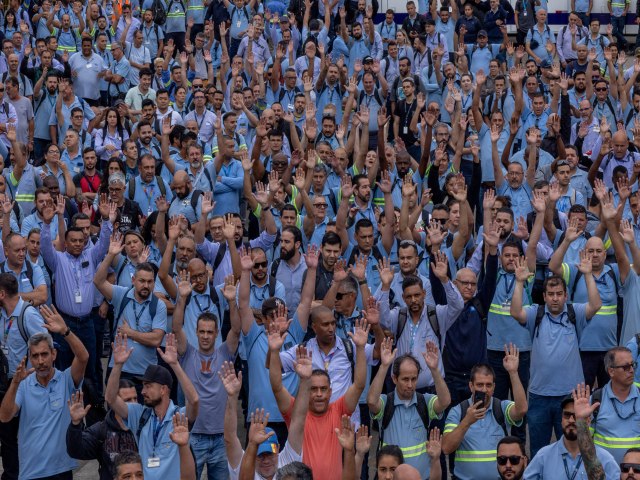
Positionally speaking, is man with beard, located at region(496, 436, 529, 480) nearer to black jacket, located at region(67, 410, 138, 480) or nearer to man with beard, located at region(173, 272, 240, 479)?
man with beard, located at region(173, 272, 240, 479)

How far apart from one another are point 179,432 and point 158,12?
14.5 meters

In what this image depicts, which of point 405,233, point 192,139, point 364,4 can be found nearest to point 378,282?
point 405,233

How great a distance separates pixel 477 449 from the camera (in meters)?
8.44

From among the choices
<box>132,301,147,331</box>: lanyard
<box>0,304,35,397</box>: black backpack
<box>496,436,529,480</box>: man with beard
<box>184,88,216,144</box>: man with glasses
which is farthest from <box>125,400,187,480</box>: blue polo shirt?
<box>184,88,216,144</box>: man with glasses

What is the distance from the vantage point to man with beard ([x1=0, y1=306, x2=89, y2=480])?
8.60 meters

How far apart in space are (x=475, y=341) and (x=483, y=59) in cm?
1035

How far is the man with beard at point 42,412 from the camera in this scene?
8.60 metres

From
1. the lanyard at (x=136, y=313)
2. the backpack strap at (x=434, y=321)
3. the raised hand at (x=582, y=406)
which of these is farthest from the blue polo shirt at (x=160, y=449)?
the raised hand at (x=582, y=406)

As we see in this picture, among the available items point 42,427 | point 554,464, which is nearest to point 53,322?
point 42,427

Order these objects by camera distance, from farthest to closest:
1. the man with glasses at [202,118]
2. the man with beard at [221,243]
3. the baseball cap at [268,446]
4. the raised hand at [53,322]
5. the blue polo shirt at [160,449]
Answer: the man with glasses at [202,118]
the man with beard at [221,243]
the raised hand at [53,322]
the blue polo shirt at [160,449]
the baseball cap at [268,446]

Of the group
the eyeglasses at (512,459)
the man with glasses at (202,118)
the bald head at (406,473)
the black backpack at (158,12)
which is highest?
the black backpack at (158,12)

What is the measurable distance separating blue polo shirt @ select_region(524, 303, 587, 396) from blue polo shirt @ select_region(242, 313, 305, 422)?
2077 mm

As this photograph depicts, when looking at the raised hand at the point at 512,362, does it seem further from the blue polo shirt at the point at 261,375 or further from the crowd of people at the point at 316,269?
the blue polo shirt at the point at 261,375

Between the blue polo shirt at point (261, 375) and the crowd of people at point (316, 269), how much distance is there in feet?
0.07
